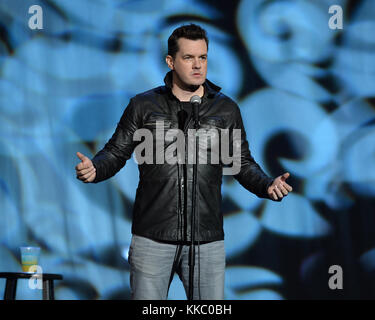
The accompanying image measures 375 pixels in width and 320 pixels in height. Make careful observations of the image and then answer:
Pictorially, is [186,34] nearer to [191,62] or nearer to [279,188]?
[191,62]

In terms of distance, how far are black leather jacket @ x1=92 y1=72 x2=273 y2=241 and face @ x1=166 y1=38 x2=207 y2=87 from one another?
0.31 feet

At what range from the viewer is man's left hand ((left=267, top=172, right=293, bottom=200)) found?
2309 millimetres

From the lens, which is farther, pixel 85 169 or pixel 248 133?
pixel 248 133

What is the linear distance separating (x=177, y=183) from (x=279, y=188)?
0.41m

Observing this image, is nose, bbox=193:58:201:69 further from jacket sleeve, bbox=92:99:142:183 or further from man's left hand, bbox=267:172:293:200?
man's left hand, bbox=267:172:293:200

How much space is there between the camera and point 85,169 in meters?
2.30

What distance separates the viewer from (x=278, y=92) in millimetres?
4328

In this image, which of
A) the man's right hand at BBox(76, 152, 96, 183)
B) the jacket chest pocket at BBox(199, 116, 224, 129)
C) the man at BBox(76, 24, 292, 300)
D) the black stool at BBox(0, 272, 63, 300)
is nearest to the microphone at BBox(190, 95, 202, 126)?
the man at BBox(76, 24, 292, 300)

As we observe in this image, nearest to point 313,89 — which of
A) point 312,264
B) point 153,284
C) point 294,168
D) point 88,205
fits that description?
point 294,168

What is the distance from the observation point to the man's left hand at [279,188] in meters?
2.31

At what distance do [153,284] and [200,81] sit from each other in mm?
855

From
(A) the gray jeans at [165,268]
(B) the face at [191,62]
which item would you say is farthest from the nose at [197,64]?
(A) the gray jeans at [165,268]

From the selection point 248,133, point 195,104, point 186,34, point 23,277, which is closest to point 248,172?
point 195,104
